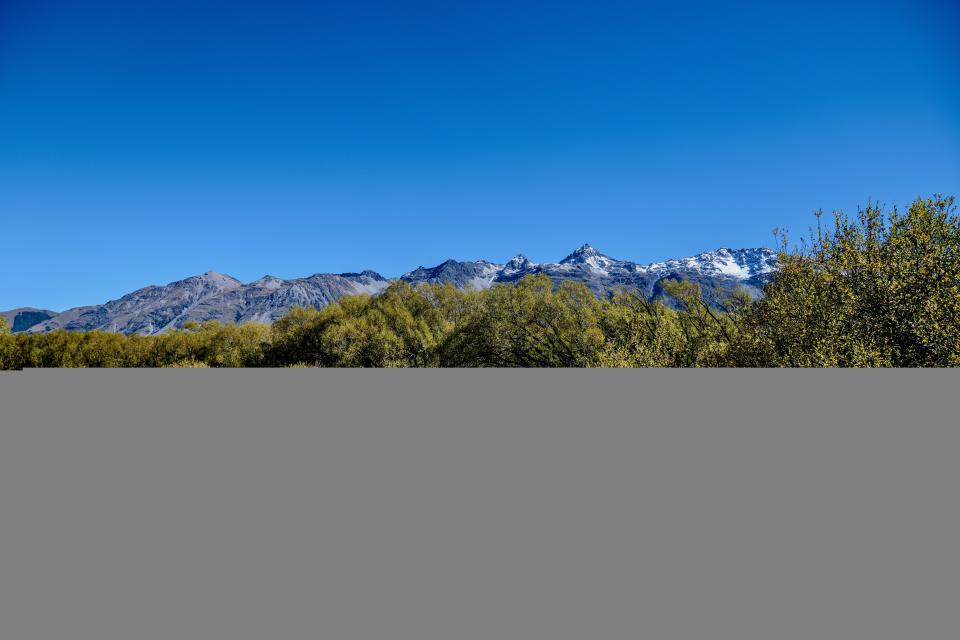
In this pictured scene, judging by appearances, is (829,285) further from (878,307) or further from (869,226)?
(869,226)

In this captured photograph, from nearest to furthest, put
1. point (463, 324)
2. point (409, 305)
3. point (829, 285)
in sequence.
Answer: point (829, 285) → point (463, 324) → point (409, 305)

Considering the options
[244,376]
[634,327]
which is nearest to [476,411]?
[244,376]

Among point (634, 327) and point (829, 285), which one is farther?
point (634, 327)

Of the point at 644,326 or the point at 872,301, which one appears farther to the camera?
the point at 644,326

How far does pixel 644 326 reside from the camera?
42.8m

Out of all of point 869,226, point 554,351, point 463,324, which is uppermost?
point 869,226

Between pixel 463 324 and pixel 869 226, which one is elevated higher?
pixel 869 226

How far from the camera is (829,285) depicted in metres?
24.5

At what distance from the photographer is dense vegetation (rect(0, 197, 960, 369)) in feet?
71.6

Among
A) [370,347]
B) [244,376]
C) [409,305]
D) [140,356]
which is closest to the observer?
[244,376]

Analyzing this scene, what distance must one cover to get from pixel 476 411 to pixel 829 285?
2890 cm

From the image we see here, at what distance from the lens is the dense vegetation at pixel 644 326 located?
2183 centimetres

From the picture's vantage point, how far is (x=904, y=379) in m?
2.78

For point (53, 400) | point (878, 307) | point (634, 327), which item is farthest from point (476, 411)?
point (634, 327)
